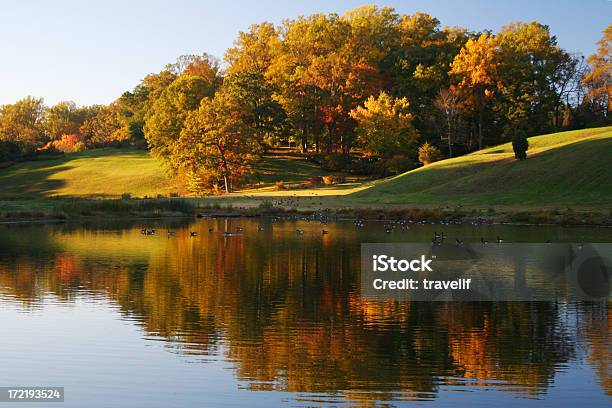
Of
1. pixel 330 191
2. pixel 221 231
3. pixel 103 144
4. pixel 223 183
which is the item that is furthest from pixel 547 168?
pixel 103 144

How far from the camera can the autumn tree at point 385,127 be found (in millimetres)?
102812

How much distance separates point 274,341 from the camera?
62.3 ft

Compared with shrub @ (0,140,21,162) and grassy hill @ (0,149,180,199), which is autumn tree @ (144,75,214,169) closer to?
grassy hill @ (0,149,180,199)

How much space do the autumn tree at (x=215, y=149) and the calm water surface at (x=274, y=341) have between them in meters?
63.9

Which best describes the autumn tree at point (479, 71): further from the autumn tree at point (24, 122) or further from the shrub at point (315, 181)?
the autumn tree at point (24, 122)

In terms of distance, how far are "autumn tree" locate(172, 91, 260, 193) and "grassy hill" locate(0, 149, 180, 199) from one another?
14.6ft

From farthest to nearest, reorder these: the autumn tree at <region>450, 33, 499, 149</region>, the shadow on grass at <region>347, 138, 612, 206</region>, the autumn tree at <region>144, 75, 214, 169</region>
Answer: the autumn tree at <region>144, 75, 214, 169</region>
the autumn tree at <region>450, 33, 499, 149</region>
the shadow on grass at <region>347, 138, 612, 206</region>

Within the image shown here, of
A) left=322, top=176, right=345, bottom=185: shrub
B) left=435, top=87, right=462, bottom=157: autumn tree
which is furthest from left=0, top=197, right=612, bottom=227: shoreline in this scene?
left=435, top=87, right=462, bottom=157: autumn tree

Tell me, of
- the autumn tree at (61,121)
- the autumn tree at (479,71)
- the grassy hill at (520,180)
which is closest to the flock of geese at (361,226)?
the grassy hill at (520,180)

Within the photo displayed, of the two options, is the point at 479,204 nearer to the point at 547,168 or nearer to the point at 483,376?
the point at 547,168

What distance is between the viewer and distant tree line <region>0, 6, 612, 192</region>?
10112 cm

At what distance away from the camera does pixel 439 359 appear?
1723 centimetres

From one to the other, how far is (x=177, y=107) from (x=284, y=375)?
102 metres

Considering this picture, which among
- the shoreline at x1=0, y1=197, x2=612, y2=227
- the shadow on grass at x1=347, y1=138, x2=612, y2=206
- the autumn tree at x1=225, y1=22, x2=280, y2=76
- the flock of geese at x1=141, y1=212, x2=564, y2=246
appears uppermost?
the autumn tree at x1=225, y1=22, x2=280, y2=76
